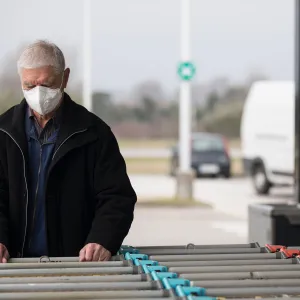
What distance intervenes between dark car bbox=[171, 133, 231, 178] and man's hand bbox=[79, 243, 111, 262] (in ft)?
95.2

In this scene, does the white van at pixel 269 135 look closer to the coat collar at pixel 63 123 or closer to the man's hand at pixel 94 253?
the coat collar at pixel 63 123

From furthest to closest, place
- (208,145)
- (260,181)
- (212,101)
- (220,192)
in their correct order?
(212,101) < (208,145) < (220,192) < (260,181)

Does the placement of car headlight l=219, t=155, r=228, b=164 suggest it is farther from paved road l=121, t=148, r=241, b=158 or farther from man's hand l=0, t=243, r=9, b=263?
man's hand l=0, t=243, r=9, b=263

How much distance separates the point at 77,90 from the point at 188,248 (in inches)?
1688

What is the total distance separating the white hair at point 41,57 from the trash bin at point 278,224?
423 cm

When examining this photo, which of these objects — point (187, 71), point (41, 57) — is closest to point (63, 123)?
point (41, 57)

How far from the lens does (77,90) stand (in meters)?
46.9

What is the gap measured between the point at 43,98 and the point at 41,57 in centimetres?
15

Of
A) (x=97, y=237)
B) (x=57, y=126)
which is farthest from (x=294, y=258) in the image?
(x=57, y=126)

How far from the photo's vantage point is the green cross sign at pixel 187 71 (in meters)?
21.6

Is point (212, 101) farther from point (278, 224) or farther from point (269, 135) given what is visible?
point (278, 224)

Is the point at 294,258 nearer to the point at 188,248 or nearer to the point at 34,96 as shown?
the point at 188,248

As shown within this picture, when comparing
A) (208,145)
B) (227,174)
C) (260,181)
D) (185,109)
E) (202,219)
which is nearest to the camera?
(202,219)

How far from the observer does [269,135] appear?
953 inches
